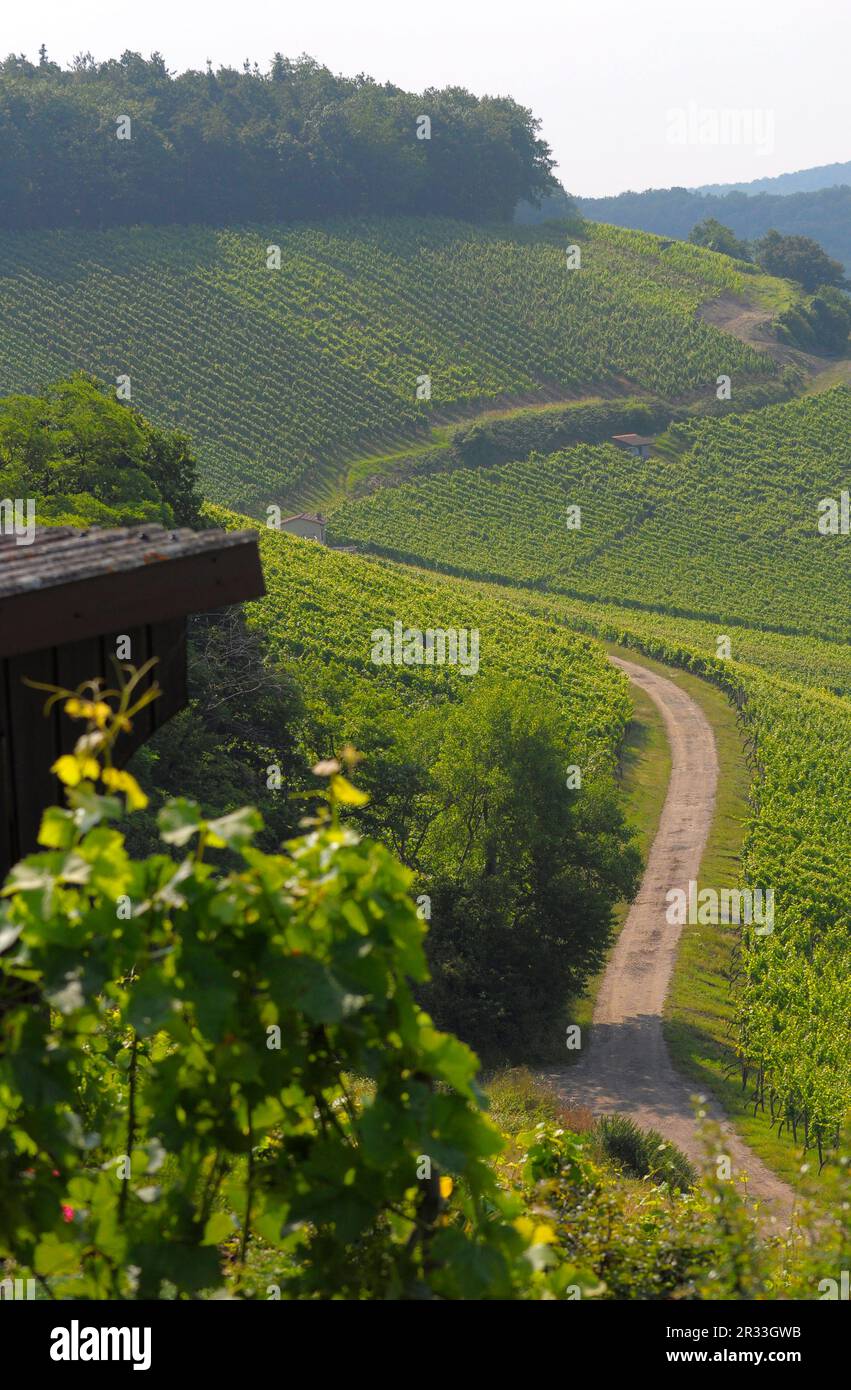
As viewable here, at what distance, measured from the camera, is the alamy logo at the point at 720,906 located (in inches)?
1332

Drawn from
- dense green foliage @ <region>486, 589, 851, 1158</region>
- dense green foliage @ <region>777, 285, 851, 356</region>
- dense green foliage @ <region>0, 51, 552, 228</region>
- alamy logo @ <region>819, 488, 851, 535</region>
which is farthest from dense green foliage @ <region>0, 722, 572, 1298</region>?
dense green foliage @ <region>777, 285, 851, 356</region>

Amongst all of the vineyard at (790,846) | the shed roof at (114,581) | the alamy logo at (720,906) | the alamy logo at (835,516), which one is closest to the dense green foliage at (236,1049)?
the shed roof at (114,581)

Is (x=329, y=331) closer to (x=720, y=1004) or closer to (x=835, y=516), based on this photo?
(x=835, y=516)

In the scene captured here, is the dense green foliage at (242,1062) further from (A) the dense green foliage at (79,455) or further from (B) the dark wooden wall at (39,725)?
(A) the dense green foliage at (79,455)

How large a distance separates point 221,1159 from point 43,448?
27.8 m

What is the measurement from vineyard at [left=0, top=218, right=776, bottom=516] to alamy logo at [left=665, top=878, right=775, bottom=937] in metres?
44.1

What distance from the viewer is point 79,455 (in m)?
29.8

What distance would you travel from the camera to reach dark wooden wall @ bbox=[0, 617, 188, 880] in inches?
214

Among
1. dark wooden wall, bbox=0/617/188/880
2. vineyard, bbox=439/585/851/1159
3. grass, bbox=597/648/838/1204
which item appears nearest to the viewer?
dark wooden wall, bbox=0/617/188/880

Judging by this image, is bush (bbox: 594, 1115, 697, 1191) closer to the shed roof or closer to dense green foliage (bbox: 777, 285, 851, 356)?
the shed roof

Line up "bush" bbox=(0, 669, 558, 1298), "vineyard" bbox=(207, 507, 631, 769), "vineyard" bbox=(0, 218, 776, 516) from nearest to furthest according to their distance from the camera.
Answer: "bush" bbox=(0, 669, 558, 1298)
"vineyard" bbox=(207, 507, 631, 769)
"vineyard" bbox=(0, 218, 776, 516)

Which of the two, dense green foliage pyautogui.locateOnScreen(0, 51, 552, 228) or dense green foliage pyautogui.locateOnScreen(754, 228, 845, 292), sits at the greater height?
dense green foliage pyautogui.locateOnScreen(0, 51, 552, 228)
